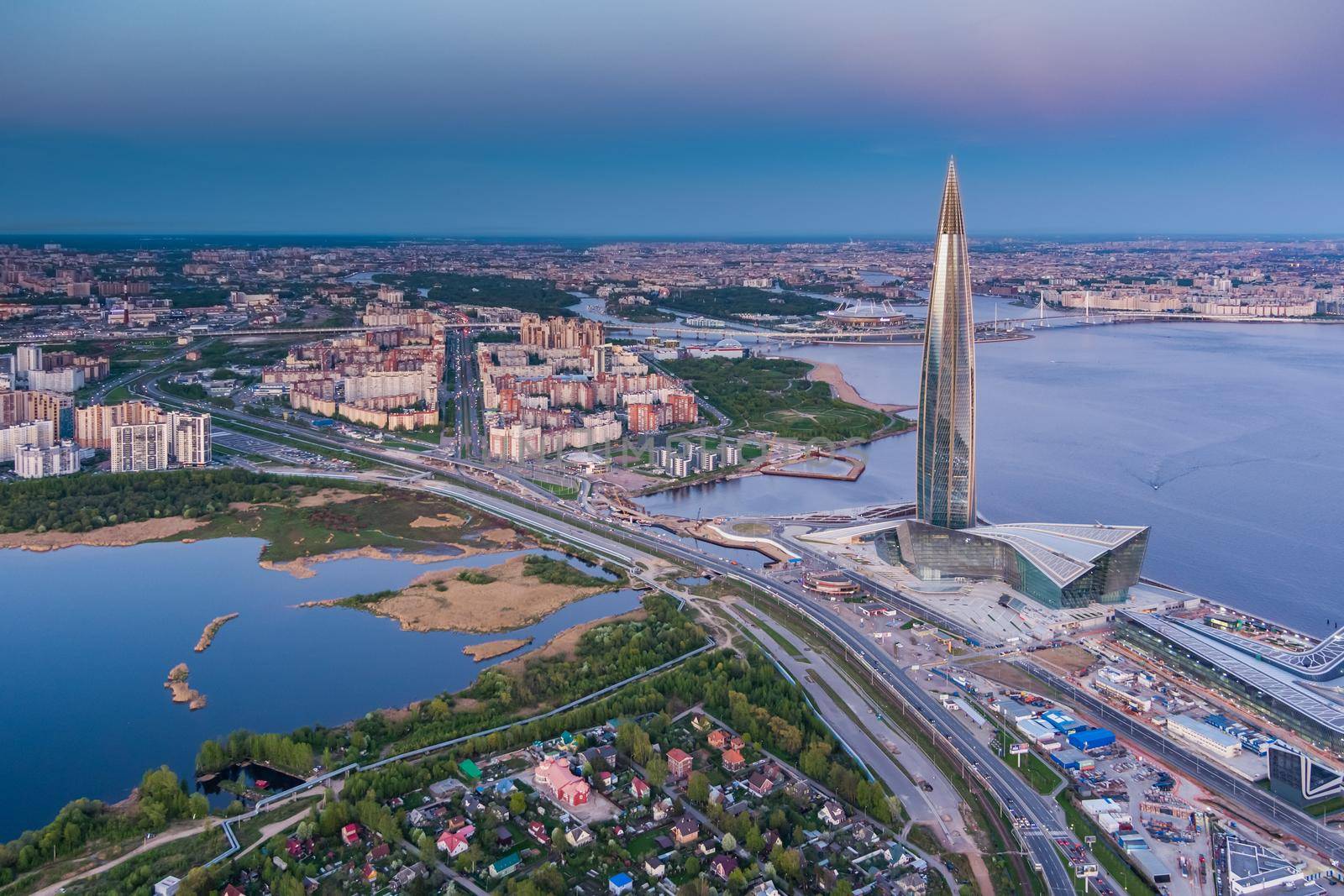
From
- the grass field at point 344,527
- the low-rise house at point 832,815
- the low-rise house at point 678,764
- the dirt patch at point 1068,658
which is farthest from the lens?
the grass field at point 344,527

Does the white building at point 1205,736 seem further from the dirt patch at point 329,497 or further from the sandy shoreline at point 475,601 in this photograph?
the dirt patch at point 329,497

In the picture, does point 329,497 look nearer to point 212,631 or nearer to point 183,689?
point 212,631

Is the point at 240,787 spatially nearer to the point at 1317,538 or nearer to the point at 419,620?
the point at 419,620

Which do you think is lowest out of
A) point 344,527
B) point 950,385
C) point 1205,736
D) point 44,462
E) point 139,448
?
point 1205,736

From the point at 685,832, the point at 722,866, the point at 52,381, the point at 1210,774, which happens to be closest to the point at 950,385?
the point at 1210,774

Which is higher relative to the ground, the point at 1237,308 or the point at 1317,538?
the point at 1237,308

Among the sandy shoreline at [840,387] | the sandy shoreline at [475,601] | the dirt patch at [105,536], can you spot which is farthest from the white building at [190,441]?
the sandy shoreline at [840,387]

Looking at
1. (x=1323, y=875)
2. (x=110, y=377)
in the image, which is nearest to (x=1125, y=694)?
(x=1323, y=875)
